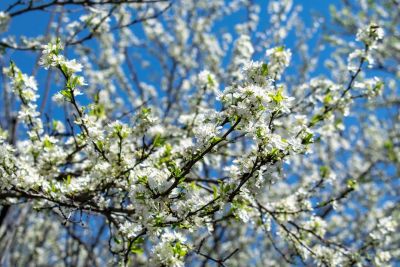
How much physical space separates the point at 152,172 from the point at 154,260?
1.52 feet

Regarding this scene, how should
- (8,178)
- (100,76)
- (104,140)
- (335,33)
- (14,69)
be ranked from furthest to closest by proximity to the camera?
(335,33)
(100,76)
(14,69)
(104,140)
(8,178)

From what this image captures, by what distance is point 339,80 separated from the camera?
396 cm

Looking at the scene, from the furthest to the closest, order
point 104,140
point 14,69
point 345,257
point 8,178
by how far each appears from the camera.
Answer: point 345,257 → point 14,69 → point 104,140 → point 8,178

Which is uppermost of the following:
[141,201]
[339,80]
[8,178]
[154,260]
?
[339,80]

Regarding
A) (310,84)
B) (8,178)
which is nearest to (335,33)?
(310,84)

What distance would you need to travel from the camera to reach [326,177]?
3621 mm

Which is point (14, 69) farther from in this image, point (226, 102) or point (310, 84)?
point (310, 84)

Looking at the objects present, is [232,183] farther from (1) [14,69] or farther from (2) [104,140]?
(1) [14,69]

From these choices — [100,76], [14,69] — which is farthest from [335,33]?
[14,69]

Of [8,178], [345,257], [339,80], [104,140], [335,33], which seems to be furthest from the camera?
[335,33]

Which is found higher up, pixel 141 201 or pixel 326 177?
pixel 326 177

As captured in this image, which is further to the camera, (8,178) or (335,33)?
(335,33)

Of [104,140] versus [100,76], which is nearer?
[104,140]

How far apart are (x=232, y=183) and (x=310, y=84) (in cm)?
188
